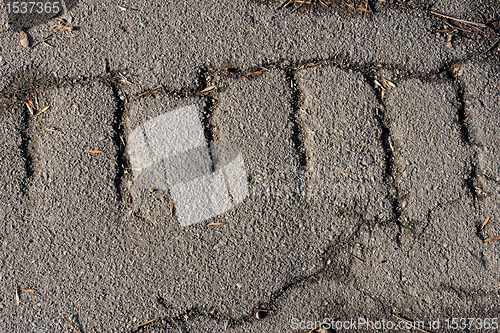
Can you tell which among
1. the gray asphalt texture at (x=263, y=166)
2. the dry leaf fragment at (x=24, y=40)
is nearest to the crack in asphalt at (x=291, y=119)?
the gray asphalt texture at (x=263, y=166)

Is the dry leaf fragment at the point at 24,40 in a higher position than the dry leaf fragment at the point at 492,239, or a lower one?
higher

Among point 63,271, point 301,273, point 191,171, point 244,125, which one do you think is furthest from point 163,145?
point 301,273

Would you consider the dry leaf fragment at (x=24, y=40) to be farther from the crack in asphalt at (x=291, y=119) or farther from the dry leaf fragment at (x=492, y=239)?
the dry leaf fragment at (x=492, y=239)

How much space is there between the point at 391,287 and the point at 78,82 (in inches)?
82.4

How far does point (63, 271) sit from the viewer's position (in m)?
1.81

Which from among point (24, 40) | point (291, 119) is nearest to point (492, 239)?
point (291, 119)

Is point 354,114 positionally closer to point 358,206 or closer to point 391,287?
point 358,206

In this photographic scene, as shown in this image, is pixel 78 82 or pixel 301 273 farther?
pixel 78 82

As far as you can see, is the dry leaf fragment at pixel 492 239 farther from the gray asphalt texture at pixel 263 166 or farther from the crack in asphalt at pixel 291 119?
the crack in asphalt at pixel 291 119

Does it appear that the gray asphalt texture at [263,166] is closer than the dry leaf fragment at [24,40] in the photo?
Yes

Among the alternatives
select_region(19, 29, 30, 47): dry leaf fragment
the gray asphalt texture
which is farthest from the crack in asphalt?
select_region(19, 29, 30, 47): dry leaf fragment

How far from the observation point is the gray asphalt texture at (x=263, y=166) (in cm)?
179

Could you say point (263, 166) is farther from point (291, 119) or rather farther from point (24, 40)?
point (24, 40)

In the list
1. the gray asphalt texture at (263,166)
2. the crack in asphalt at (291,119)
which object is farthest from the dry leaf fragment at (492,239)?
the crack in asphalt at (291,119)
